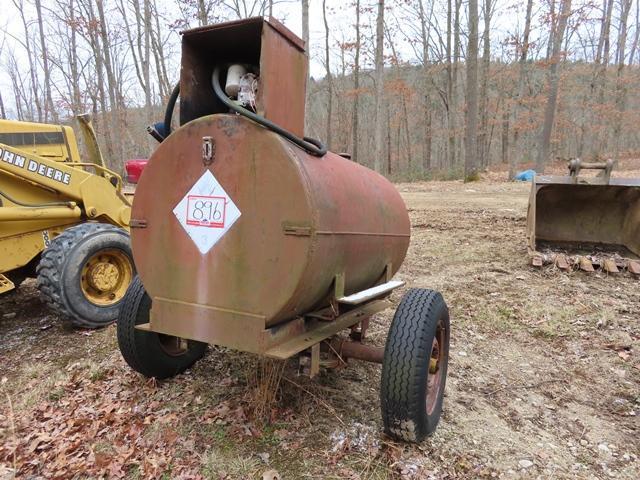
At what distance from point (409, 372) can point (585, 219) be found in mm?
5350

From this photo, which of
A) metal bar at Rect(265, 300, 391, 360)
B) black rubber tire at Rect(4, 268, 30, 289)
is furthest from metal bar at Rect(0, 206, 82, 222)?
metal bar at Rect(265, 300, 391, 360)

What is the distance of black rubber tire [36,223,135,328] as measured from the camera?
4004 millimetres

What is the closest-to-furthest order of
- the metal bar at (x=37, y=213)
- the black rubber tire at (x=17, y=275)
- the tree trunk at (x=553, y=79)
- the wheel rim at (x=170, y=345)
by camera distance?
the wheel rim at (x=170, y=345), the metal bar at (x=37, y=213), the black rubber tire at (x=17, y=275), the tree trunk at (x=553, y=79)

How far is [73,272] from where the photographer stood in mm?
4070

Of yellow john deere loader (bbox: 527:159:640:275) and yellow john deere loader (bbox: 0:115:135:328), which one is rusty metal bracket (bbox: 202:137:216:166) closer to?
yellow john deere loader (bbox: 0:115:135:328)

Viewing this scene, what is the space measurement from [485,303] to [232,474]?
339 centimetres

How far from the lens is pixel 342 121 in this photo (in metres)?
34.6

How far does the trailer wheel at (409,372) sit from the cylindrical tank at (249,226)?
0.51m

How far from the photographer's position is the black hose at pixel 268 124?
2271 millimetres

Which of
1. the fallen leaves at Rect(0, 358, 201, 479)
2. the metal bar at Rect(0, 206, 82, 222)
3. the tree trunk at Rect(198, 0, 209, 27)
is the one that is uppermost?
the tree trunk at Rect(198, 0, 209, 27)

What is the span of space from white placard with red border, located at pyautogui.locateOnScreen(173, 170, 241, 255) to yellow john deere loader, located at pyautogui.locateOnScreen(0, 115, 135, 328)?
2219 millimetres

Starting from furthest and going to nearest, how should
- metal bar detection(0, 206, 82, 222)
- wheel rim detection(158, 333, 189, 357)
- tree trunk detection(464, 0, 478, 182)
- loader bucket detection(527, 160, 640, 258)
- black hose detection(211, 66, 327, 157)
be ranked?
tree trunk detection(464, 0, 478, 182), loader bucket detection(527, 160, 640, 258), metal bar detection(0, 206, 82, 222), wheel rim detection(158, 333, 189, 357), black hose detection(211, 66, 327, 157)

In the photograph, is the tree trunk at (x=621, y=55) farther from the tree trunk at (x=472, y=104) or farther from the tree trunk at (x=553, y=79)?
the tree trunk at (x=472, y=104)

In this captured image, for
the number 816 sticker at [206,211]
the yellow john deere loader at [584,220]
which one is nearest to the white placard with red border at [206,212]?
the number 816 sticker at [206,211]
